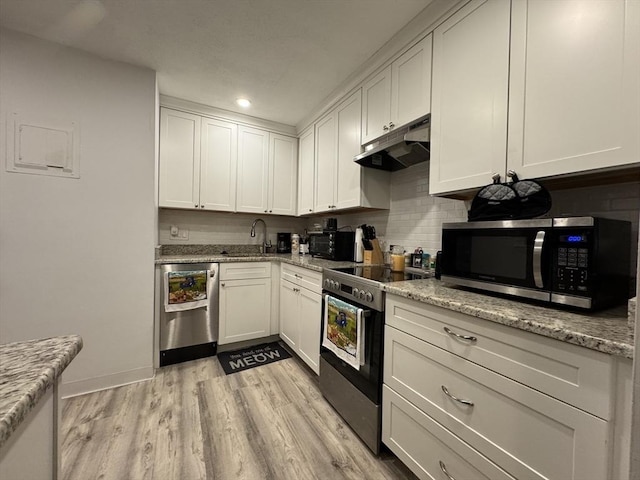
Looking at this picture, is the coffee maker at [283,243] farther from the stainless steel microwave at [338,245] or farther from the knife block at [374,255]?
the knife block at [374,255]

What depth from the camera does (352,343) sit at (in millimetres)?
1577

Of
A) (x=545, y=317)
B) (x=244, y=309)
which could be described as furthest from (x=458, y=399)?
(x=244, y=309)

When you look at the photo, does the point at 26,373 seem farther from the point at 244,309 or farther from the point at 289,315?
the point at 244,309

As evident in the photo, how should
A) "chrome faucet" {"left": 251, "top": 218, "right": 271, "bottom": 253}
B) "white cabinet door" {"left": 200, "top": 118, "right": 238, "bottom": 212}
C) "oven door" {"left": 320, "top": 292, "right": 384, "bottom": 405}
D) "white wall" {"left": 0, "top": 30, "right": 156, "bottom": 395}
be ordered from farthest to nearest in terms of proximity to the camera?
"chrome faucet" {"left": 251, "top": 218, "right": 271, "bottom": 253}, "white cabinet door" {"left": 200, "top": 118, "right": 238, "bottom": 212}, "white wall" {"left": 0, "top": 30, "right": 156, "bottom": 395}, "oven door" {"left": 320, "top": 292, "right": 384, "bottom": 405}

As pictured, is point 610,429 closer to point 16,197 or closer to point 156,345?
point 156,345

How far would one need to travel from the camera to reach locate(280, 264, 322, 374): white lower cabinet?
2100 mm

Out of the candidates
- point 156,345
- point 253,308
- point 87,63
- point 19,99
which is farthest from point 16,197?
→ point 253,308

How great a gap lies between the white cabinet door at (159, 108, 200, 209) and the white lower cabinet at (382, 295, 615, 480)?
235 cm

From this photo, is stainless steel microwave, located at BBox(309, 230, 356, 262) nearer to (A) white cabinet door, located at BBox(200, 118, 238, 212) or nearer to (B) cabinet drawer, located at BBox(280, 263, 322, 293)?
(B) cabinet drawer, located at BBox(280, 263, 322, 293)

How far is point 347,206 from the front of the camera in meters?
2.42

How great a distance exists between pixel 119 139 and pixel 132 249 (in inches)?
33.7

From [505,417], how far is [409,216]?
1528 millimetres

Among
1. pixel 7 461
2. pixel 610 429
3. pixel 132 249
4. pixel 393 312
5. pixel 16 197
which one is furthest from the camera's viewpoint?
pixel 132 249

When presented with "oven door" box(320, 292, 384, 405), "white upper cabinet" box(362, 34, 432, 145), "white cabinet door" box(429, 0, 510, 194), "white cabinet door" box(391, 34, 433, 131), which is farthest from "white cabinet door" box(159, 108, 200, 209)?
"white cabinet door" box(429, 0, 510, 194)
